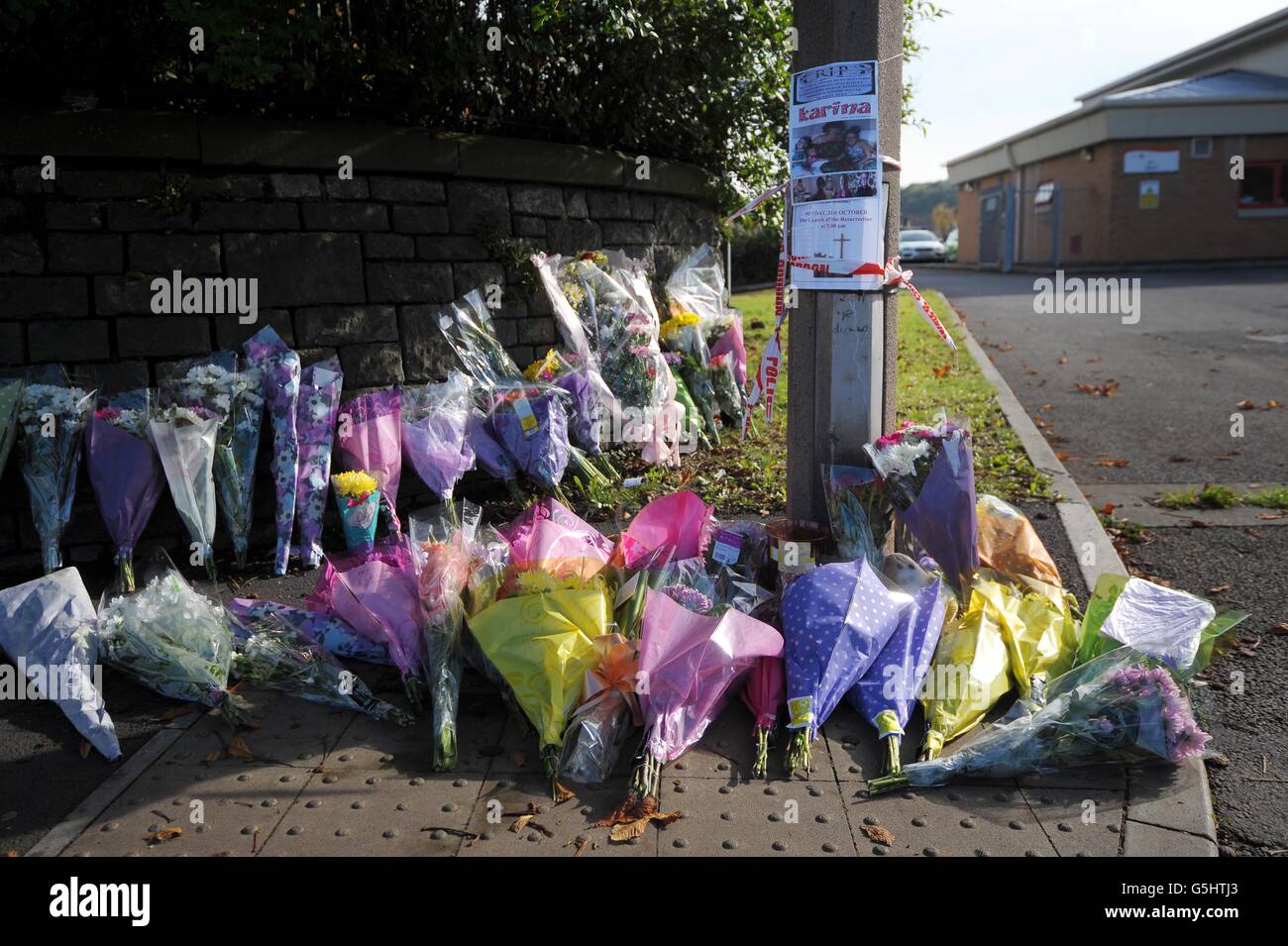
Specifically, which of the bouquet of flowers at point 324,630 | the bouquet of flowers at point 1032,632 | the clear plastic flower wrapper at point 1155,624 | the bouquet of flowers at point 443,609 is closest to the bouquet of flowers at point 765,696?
the bouquet of flowers at point 1032,632

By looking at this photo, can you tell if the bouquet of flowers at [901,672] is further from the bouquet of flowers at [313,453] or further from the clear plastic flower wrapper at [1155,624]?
the bouquet of flowers at [313,453]

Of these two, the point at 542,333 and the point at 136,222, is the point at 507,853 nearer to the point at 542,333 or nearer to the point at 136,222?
the point at 136,222

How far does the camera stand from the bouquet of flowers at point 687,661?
329cm

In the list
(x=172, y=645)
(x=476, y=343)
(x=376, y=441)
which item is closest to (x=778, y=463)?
(x=476, y=343)

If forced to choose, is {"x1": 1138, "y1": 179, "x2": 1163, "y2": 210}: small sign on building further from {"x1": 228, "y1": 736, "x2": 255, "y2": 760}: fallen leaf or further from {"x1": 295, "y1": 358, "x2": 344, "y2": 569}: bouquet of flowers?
{"x1": 228, "y1": 736, "x2": 255, "y2": 760}: fallen leaf

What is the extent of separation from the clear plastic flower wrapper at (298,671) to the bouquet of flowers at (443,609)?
0.20 meters

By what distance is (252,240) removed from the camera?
535cm

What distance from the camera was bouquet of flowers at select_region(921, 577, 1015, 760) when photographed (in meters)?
3.36

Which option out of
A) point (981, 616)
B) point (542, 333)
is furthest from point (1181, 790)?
point (542, 333)

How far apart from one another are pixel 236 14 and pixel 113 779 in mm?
3650

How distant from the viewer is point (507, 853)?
2770mm

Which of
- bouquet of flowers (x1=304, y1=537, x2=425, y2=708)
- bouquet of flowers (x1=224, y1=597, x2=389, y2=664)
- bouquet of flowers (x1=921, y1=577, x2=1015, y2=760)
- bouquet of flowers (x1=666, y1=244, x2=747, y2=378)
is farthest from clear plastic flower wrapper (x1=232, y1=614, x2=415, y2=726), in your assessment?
bouquet of flowers (x1=666, y1=244, x2=747, y2=378)

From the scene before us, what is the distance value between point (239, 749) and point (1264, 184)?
26.9m

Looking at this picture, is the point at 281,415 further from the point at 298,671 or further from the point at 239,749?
the point at 239,749
